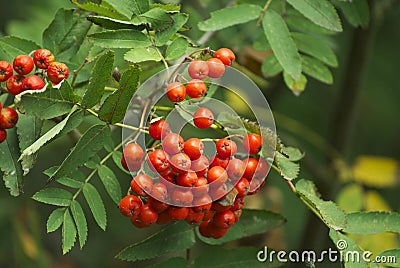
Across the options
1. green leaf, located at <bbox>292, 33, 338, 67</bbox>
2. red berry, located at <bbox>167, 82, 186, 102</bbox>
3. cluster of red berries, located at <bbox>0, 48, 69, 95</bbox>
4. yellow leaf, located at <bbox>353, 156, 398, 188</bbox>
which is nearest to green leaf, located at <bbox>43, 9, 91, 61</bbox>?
cluster of red berries, located at <bbox>0, 48, 69, 95</bbox>

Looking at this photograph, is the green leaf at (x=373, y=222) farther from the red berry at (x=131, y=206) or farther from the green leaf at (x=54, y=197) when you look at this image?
the green leaf at (x=54, y=197)

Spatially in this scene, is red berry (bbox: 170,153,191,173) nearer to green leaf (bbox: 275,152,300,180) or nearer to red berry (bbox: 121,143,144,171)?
red berry (bbox: 121,143,144,171)

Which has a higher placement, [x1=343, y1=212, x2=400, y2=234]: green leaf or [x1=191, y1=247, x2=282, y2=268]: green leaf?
[x1=343, y1=212, x2=400, y2=234]: green leaf

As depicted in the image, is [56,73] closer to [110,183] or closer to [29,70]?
[29,70]

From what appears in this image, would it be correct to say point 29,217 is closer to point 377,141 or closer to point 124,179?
point 124,179

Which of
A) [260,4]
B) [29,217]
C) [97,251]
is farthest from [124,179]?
[260,4]

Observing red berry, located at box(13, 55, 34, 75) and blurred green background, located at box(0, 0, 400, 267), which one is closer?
red berry, located at box(13, 55, 34, 75)

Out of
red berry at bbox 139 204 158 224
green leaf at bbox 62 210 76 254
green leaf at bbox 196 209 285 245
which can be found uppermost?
red berry at bbox 139 204 158 224

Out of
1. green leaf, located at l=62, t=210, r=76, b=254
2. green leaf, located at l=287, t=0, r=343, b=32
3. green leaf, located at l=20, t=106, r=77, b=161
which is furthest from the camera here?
green leaf, located at l=287, t=0, r=343, b=32
